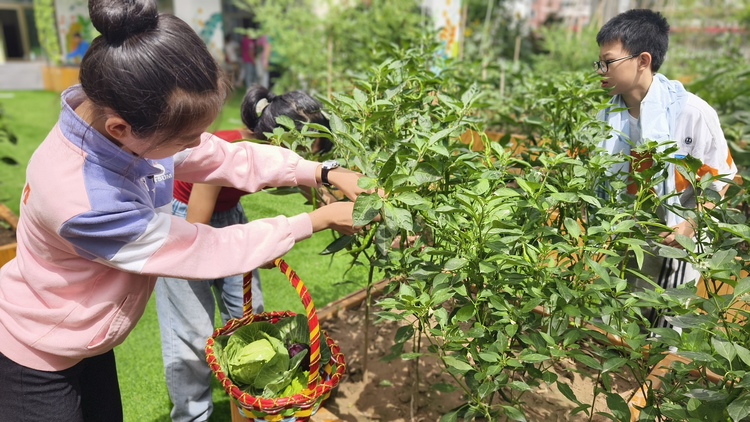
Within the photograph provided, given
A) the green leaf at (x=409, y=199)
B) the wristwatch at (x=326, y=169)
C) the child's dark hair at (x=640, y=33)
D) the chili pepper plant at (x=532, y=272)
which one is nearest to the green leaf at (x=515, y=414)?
the chili pepper plant at (x=532, y=272)

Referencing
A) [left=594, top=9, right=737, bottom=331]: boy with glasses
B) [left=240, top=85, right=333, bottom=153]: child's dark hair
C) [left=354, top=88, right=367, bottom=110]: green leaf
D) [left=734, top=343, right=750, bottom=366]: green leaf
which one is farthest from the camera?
[left=594, top=9, right=737, bottom=331]: boy with glasses

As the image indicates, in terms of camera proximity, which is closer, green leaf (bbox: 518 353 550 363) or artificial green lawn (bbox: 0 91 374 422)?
green leaf (bbox: 518 353 550 363)

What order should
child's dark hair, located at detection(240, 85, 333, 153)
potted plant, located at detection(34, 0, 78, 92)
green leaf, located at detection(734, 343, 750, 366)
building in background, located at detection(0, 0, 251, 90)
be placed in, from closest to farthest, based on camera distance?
green leaf, located at detection(734, 343, 750, 366) < child's dark hair, located at detection(240, 85, 333, 153) < building in background, located at detection(0, 0, 251, 90) < potted plant, located at detection(34, 0, 78, 92)

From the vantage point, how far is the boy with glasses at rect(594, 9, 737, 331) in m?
2.12

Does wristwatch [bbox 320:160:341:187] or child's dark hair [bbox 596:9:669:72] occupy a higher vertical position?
child's dark hair [bbox 596:9:669:72]

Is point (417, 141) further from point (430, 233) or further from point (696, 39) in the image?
point (696, 39)

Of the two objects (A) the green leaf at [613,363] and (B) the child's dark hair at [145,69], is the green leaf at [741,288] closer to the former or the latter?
(A) the green leaf at [613,363]

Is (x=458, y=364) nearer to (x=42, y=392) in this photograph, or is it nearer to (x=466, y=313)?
(x=466, y=313)

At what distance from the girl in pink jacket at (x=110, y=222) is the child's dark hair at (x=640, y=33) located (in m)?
1.50

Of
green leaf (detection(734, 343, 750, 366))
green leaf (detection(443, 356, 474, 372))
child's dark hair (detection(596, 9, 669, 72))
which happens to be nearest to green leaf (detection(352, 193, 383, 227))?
green leaf (detection(443, 356, 474, 372))

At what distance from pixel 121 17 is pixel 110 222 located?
39 centimetres

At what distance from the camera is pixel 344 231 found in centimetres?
134

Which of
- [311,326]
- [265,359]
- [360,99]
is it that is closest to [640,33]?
[360,99]

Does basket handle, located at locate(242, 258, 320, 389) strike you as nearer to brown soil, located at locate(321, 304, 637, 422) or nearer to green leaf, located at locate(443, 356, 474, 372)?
green leaf, located at locate(443, 356, 474, 372)
